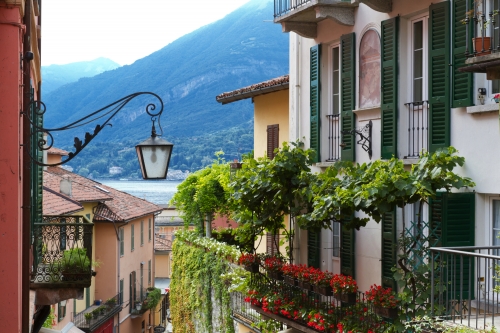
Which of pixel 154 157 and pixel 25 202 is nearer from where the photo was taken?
pixel 154 157

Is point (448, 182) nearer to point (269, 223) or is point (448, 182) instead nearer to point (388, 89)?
point (388, 89)

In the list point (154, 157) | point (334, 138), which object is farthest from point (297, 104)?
point (154, 157)

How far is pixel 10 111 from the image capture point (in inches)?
331

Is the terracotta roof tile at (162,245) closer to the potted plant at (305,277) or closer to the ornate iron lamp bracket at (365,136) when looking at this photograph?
the potted plant at (305,277)

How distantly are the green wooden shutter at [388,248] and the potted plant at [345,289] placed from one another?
24.9 inches

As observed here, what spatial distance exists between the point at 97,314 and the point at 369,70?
26.1 m

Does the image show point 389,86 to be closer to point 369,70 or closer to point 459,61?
point 369,70

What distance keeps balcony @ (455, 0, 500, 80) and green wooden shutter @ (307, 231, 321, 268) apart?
6016 millimetres

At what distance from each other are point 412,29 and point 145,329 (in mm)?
40497

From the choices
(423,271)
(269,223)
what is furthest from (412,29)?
(269,223)

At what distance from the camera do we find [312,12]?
14.6 m

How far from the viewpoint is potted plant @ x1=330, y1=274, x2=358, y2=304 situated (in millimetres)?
12453

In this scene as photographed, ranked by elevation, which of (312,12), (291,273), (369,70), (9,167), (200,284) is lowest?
(200,284)

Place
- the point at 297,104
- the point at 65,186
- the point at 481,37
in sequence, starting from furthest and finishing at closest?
the point at 65,186
the point at 297,104
the point at 481,37
